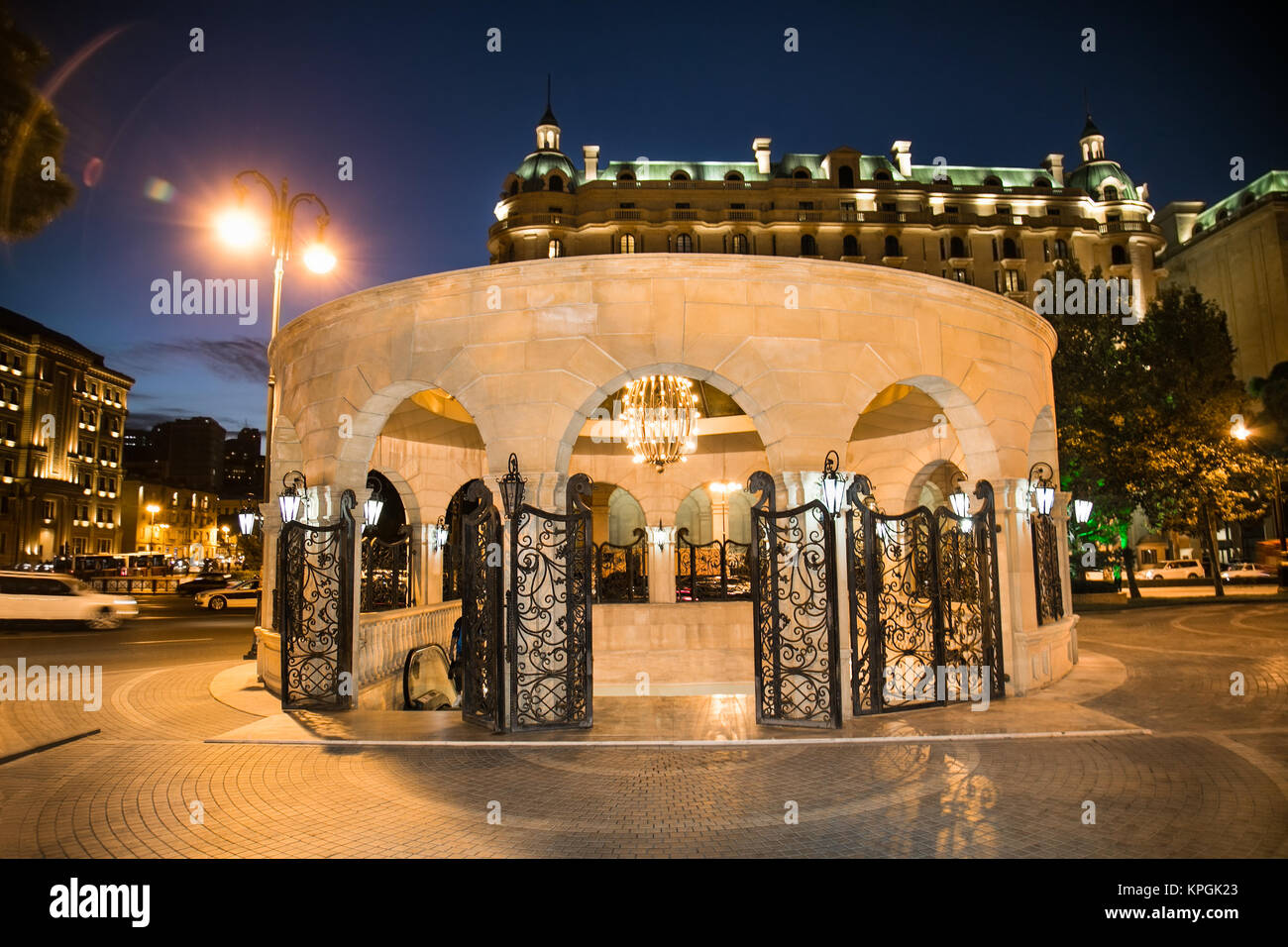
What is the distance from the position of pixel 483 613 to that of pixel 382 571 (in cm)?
668

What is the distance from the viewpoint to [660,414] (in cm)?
1296

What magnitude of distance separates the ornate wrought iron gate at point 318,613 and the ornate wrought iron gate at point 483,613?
1971mm

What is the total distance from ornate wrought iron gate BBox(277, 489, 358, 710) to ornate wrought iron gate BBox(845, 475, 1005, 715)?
657cm

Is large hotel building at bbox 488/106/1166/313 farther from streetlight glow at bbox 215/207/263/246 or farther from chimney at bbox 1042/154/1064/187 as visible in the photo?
streetlight glow at bbox 215/207/263/246

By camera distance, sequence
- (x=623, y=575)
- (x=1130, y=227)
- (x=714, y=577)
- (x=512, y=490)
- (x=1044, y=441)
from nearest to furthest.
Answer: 1. (x=512, y=490)
2. (x=1044, y=441)
3. (x=714, y=577)
4. (x=623, y=575)
5. (x=1130, y=227)

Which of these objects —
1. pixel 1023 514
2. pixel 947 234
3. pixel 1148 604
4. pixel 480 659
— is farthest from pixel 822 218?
pixel 480 659

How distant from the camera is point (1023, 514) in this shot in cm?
1052

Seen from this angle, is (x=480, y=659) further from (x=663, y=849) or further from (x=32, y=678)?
(x=32, y=678)

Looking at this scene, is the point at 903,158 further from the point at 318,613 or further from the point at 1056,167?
the point at 318,613

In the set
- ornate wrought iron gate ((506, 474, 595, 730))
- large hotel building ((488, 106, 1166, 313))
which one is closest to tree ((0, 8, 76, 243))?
ornate wrought iron gate ((506, 474, 595, 730))

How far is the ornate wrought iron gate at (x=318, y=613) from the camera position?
971 centimetres

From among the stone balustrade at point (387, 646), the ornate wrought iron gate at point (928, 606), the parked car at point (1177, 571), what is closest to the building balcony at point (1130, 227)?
the parked car at point (1177, 571)

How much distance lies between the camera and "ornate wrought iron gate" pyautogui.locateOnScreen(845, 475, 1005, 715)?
860 cm

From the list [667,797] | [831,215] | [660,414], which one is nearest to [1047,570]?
[660,414]
